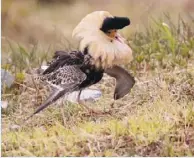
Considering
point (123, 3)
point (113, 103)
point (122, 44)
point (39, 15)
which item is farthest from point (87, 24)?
point (39, 15)

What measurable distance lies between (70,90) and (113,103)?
0.29 meters

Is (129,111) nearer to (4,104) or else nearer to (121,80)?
(121,80)

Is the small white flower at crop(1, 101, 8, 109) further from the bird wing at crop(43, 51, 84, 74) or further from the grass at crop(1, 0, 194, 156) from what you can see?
the bird wing at crop(43, 51, 84, 74)

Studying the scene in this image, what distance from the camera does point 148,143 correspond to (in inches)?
134

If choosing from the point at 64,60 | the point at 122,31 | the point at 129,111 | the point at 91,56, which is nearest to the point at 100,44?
the point at 91,56

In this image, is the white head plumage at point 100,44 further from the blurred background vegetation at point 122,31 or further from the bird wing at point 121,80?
the blurred background vegetation at point 122,31

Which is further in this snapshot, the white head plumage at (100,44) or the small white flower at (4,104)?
the small white flower at (4,104)

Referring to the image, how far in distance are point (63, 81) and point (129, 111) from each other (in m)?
0.32

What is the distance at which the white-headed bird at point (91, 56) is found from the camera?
11.9ft

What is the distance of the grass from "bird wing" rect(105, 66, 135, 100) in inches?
2.6

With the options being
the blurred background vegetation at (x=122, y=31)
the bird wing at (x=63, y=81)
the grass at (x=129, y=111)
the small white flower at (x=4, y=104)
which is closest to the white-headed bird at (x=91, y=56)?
the bird wing at (x=63, y=81)

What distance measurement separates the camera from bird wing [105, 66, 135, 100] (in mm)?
3824

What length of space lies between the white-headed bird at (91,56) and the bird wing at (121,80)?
8 cm

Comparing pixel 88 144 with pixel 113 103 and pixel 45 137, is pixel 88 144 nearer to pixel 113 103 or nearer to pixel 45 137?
pixel 45 137
